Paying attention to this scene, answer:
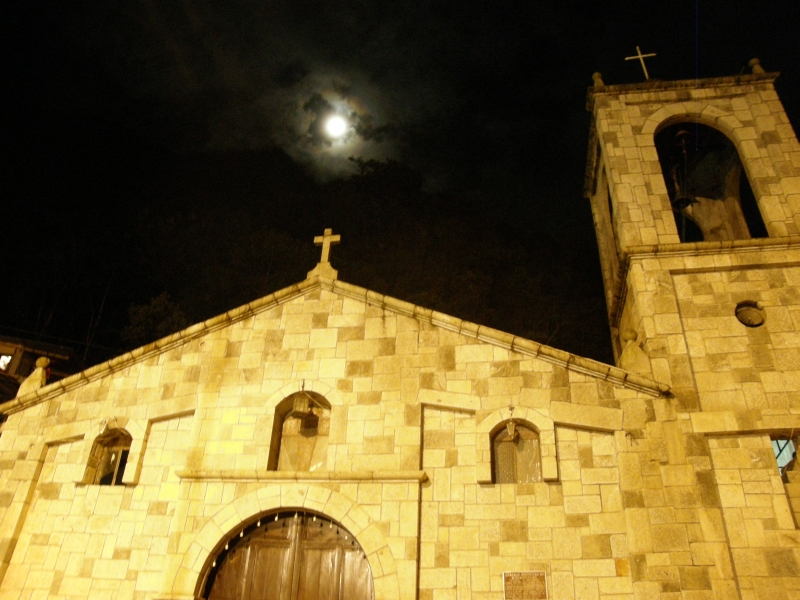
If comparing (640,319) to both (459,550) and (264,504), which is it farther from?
(264,504)

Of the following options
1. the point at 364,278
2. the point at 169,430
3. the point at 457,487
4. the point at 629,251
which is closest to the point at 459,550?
the point at 457,487

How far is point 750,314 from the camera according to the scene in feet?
32.4

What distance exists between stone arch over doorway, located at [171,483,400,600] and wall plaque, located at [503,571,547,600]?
145 cm

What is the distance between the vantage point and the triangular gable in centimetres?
894

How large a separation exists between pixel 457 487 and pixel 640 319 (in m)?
4.24

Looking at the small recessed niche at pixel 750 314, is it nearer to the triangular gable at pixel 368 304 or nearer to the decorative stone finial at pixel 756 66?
the triangular gable at pixel 368 304

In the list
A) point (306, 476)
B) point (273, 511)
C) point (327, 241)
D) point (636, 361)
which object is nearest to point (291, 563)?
point (273, 511)

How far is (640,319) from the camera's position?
10.1 metres

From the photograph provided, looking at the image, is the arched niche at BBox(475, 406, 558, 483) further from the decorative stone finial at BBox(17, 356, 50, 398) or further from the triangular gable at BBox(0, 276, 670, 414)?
the decorative stone finial at BBox(17, 356, 50, 398)

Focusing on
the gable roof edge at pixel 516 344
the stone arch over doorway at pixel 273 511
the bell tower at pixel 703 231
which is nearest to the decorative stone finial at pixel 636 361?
the bell tower at pixel 703 231

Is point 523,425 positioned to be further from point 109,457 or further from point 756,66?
point 756,66

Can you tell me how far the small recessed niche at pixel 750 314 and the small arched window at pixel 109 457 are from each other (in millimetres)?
10356

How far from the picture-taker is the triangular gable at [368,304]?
894cm

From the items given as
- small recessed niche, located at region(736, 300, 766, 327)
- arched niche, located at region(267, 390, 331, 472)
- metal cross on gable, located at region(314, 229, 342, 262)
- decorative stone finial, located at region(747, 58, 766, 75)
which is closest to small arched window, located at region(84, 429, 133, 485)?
arched niche, located at region(267, 390, 331, 472)
